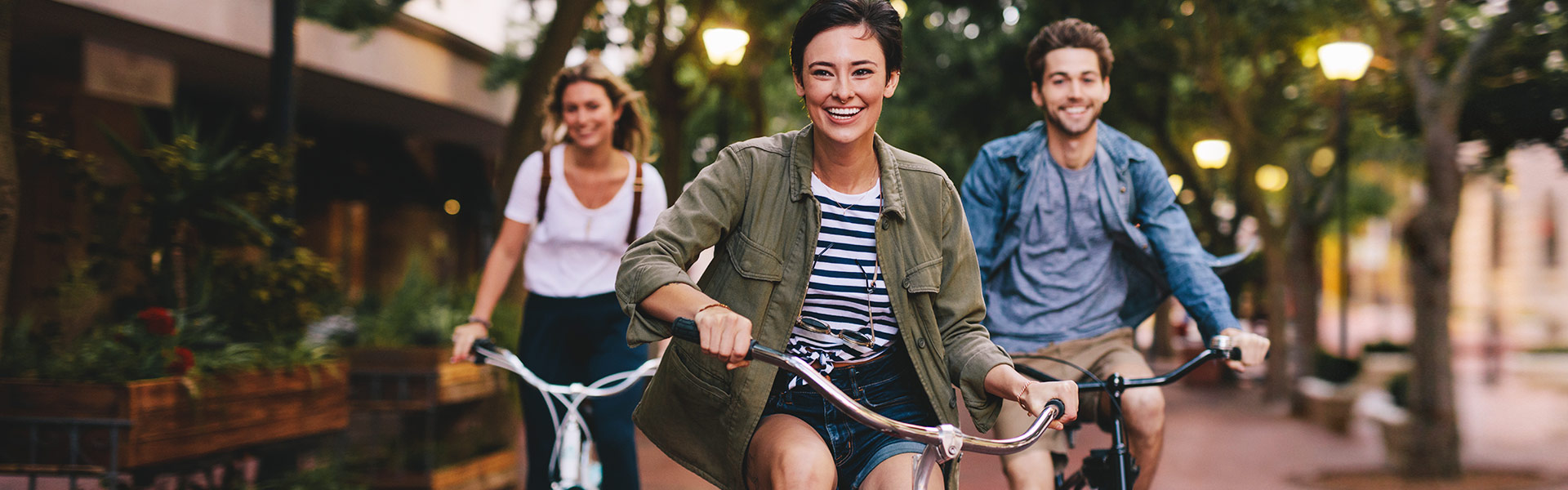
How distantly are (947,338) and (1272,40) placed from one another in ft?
44.4

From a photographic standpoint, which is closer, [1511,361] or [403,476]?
[403,476]

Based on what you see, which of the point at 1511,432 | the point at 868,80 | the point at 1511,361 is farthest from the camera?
the point at 1511,361

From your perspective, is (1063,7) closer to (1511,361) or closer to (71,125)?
(71,125)

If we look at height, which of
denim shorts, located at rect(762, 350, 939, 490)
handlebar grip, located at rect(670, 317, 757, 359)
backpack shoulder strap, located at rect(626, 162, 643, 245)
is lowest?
denim shorts, located at rect(762, 350, 939, 490)

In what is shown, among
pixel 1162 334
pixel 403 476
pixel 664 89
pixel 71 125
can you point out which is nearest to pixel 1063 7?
pixel 664 89

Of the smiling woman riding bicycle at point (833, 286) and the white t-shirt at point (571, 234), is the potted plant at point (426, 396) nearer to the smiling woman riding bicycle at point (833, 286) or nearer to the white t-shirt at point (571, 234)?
the white t-shirt at point (571, 234)

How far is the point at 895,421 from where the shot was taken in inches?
95.3

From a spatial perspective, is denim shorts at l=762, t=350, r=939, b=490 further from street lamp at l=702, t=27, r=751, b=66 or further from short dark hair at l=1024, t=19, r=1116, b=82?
street lamp at l=702, t=27, r=751, b=66

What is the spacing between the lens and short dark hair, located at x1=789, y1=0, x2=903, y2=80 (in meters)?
2.74

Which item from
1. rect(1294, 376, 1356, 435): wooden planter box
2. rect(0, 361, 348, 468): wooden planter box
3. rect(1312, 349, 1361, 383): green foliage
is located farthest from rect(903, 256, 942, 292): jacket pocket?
rect(1312, 349, 1361, 383): green foliage

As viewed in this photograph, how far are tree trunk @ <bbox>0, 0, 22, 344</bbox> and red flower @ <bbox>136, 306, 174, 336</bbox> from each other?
483 mm

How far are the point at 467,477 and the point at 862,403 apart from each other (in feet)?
17.8

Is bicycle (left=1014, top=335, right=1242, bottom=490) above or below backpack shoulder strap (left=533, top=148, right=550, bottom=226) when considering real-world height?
below

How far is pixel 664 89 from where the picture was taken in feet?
42.9
